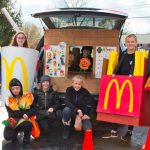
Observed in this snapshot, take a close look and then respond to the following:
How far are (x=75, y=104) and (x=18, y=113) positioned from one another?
3.37 ft

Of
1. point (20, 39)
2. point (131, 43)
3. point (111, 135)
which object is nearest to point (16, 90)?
point (20, 39)

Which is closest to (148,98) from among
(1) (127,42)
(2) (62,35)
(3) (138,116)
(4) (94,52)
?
(3) (138,116)

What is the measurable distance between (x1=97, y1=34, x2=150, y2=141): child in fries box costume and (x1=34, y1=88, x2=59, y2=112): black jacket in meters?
1.07

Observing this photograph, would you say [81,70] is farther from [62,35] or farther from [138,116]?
[138,116]

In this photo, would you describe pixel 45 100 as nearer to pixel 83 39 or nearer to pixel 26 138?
pixel 26 138

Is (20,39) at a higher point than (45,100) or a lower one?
higher

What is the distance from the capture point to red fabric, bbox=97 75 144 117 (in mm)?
6023

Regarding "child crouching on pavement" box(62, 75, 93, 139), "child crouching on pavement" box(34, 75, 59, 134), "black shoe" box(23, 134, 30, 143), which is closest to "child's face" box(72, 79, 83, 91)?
"child crouching on pavement" box(62, 75, 93, 139)

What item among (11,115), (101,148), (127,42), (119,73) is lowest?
(101,148)

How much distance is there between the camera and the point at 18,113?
21.4 feet

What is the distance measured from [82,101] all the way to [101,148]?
1.10m

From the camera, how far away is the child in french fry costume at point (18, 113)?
20.9 feet

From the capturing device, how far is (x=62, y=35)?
784cm

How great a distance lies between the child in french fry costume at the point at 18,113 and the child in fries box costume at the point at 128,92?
1141mm
